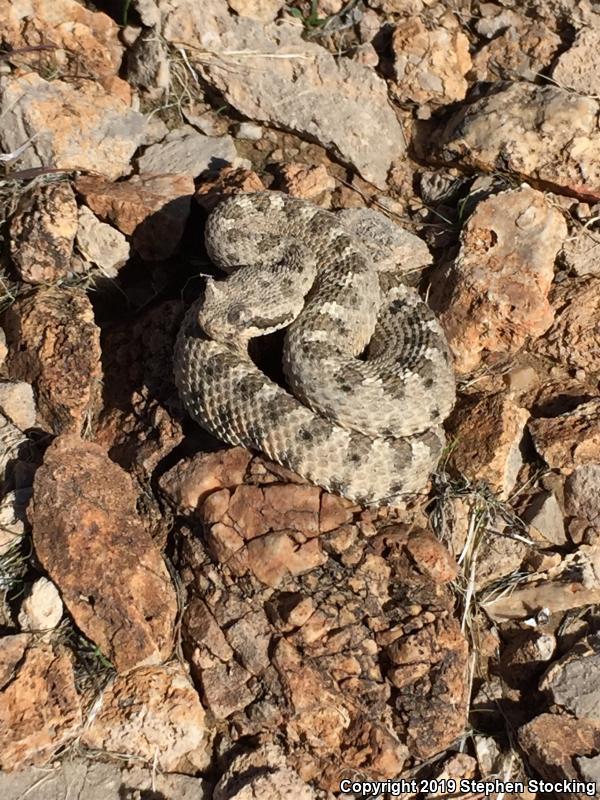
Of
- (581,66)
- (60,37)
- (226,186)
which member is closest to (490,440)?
(226,186)

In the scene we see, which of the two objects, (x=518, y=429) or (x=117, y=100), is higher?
(x=117, y=100)

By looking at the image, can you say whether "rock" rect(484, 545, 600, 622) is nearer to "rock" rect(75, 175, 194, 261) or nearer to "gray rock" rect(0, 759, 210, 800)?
"gray rock" rect(0, 759, 210, 800)

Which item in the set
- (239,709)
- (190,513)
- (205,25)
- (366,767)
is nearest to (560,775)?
(366,767)

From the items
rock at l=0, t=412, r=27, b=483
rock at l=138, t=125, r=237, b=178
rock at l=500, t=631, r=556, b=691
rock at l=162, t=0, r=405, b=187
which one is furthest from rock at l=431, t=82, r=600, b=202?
rock at l=0, t=412, r=27, b=483

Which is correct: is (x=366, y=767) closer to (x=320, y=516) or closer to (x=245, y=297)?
(x=320, y=516)

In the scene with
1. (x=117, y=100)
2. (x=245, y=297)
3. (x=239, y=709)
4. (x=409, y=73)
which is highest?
(x=409, y=73)

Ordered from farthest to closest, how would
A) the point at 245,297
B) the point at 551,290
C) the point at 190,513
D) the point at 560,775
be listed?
the point at 551,290
the point at 245,297
the point at 190,513
the point at 560,775

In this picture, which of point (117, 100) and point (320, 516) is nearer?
point (320, 516)
